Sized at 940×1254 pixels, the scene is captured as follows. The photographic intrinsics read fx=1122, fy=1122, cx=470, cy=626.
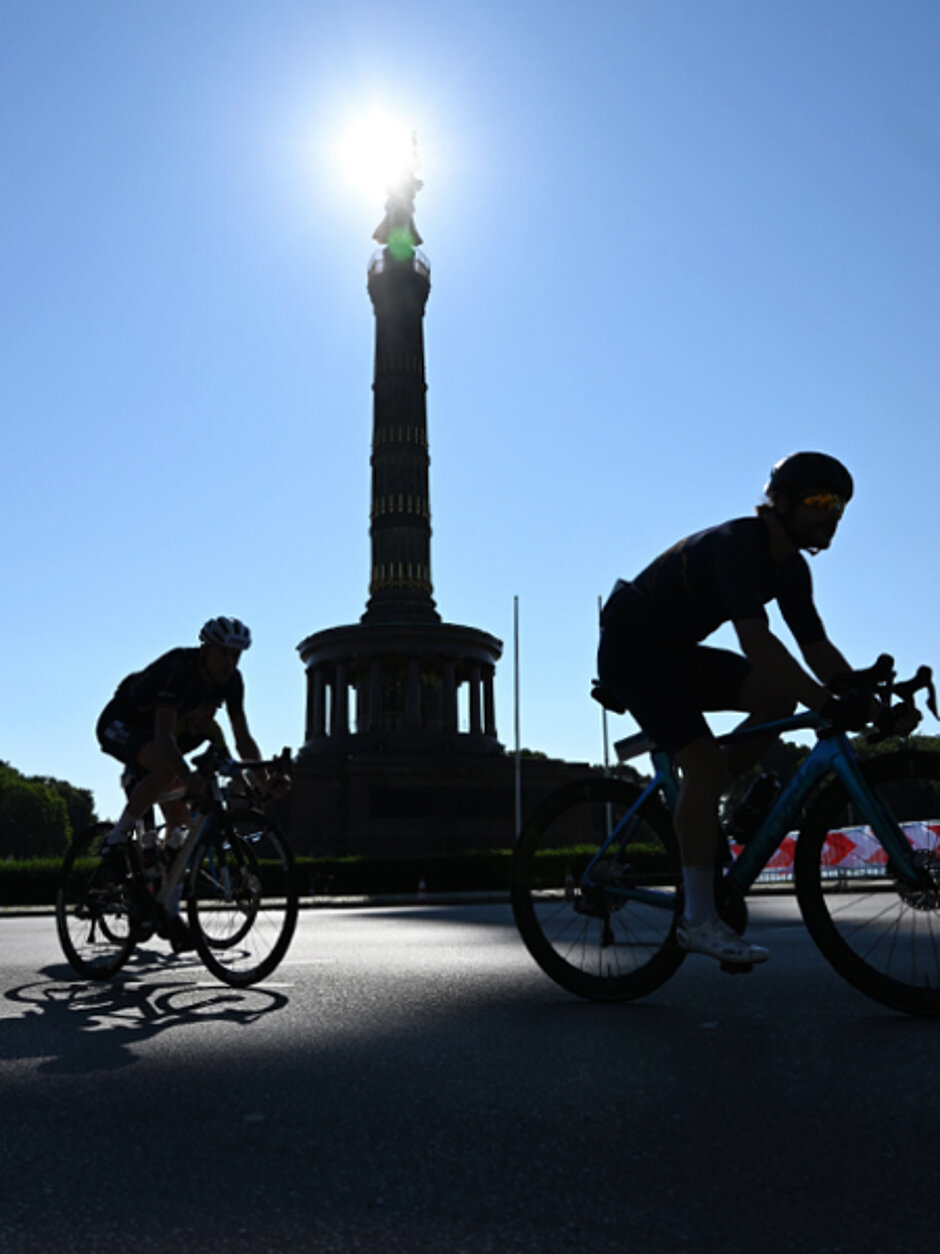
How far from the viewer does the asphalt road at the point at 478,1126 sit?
1.92 meters

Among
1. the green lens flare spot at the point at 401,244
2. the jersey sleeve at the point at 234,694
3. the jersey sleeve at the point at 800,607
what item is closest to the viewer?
the jersey sleeve at the point at 800,607

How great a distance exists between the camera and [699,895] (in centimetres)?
407

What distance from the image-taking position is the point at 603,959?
4.56m

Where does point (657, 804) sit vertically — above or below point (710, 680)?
below

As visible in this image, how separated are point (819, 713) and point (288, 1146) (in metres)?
2.39

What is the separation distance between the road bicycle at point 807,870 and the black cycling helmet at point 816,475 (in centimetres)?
71

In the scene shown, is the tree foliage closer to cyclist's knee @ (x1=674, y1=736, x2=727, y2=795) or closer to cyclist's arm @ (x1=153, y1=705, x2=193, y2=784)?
cyclist's arm @ (x1=153, y1=705, x2=193, y2=784)

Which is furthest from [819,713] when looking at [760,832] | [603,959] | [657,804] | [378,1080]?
[378,1080]

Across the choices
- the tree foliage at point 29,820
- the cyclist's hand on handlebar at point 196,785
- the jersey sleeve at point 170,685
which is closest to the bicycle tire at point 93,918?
the cyclist's hand on handlebar at point 196,785

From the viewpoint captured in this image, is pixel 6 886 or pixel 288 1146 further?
pixel 6 886

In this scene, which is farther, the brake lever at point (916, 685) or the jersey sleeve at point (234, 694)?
the jersey sleeve at point (234, 694)

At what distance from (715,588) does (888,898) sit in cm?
132

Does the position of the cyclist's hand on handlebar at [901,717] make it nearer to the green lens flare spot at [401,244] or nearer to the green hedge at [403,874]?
the green hedge at [403,874]

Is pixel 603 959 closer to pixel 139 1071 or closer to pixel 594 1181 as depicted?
pixel 139 1071
